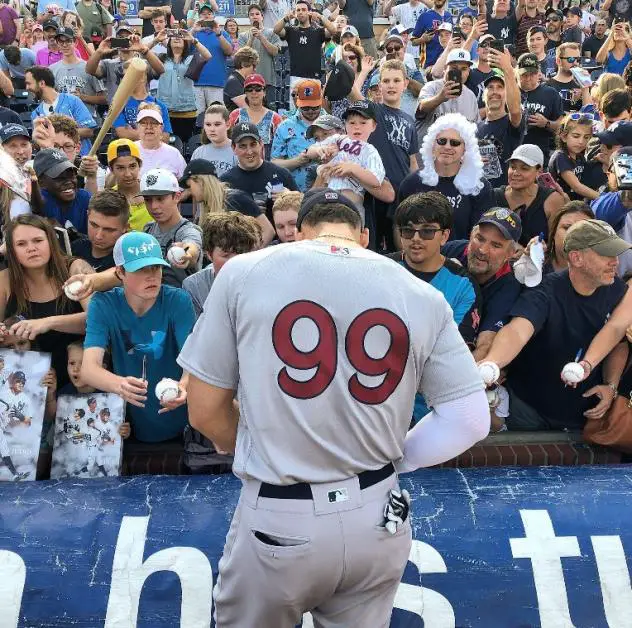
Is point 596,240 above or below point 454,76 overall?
below

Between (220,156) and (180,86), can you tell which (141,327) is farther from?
(180,86)

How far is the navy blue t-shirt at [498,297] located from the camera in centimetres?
462

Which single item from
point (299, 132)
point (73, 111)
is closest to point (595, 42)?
point (299, 132)

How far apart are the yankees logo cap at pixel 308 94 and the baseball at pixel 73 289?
3.66 meters

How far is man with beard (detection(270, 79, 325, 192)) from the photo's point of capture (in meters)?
7.38

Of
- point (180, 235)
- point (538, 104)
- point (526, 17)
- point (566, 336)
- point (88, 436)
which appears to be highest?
point (526, 17)

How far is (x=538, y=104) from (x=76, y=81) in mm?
5211

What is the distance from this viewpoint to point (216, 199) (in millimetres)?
6094

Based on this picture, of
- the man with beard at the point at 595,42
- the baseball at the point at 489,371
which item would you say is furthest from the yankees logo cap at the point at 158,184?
the man with beard at the point at 595,42

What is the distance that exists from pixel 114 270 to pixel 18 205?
1600 mm

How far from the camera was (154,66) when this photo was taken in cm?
1055

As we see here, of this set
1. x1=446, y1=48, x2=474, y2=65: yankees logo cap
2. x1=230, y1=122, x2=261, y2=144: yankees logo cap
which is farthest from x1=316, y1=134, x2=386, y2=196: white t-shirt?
x1=446, y1=48, x2=474, y2=65: yankees logo cap

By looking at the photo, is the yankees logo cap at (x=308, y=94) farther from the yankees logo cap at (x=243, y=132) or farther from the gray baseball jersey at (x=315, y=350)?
the gray baseball jersey at (x=315, y=350)

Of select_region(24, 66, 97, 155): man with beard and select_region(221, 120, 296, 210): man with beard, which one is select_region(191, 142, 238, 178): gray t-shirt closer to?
select_region(221, 120, 296, 210): man with beard
